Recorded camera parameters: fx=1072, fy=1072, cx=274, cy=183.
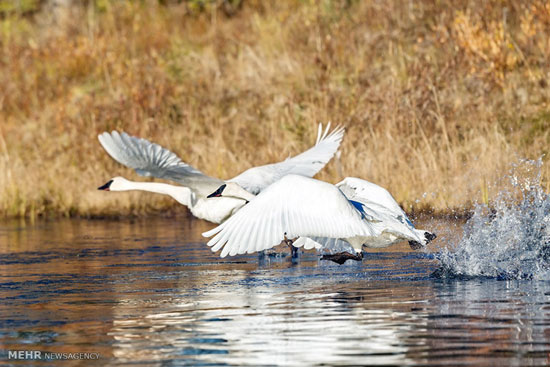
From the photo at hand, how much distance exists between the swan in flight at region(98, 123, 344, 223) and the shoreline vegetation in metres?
2.46

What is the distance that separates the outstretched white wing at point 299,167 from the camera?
11.3m

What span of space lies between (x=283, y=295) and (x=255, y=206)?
820mm

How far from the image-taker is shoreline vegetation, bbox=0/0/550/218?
15477mm

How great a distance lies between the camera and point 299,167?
38.5ft

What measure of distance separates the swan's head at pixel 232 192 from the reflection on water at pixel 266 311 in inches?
26.5

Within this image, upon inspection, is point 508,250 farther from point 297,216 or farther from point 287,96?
point 287,96

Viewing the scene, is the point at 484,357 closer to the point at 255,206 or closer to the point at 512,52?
the point at 255,206

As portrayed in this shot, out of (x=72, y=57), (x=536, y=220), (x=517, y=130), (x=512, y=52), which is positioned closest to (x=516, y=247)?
(x=536, y=220)

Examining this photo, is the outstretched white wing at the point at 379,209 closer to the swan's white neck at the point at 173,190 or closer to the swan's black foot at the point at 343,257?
the swan's black foot at the point at 343,257

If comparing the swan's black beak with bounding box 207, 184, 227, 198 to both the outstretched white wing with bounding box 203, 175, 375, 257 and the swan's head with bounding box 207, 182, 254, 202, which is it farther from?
the outstretched white wing with bounding box 203, 175, 375, 257

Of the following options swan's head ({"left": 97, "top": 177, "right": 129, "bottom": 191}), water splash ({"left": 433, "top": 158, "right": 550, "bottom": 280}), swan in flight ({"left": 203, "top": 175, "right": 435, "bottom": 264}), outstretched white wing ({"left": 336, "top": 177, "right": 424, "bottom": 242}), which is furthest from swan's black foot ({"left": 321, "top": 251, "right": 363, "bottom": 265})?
swan's head ({"left": 97, "top": 177, "right": 129, "bottom": 191})

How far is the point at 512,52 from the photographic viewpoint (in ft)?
59.7

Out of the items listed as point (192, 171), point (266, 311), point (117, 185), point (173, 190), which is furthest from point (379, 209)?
point (117, 185)

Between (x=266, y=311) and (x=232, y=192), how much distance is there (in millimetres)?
3218
